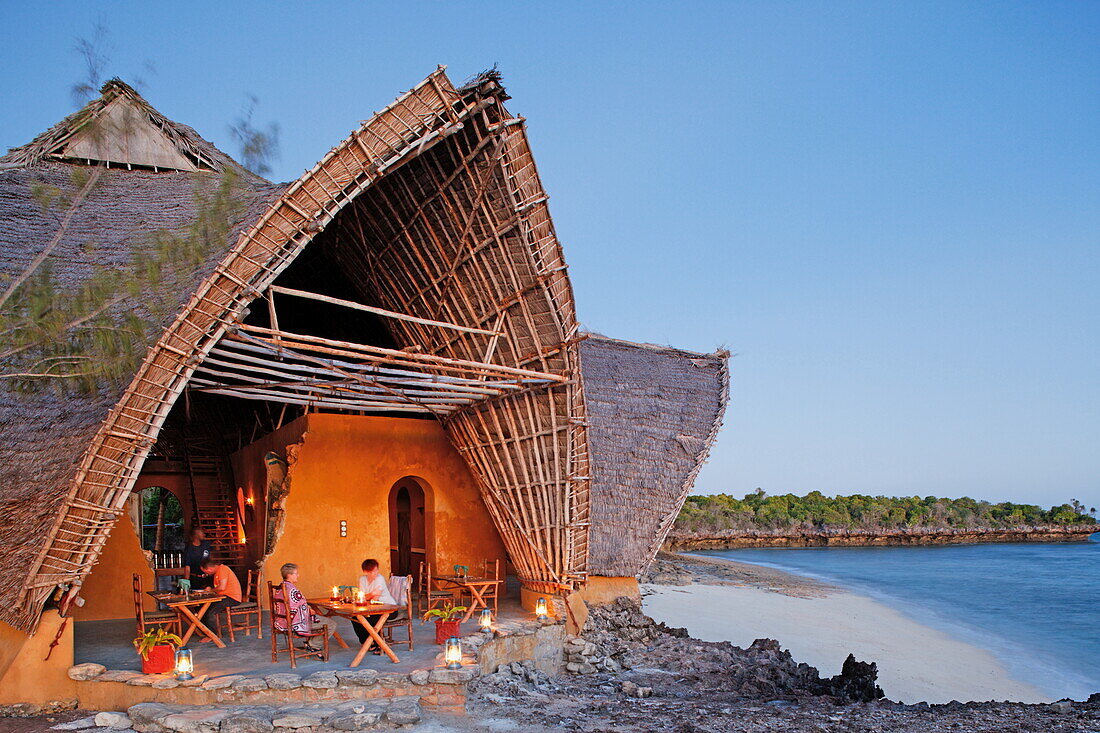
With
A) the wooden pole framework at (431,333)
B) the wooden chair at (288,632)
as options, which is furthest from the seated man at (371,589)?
the wooden pole framework at (431,333)

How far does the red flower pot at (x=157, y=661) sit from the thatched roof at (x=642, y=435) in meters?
5.38

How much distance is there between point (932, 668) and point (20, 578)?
12580 millimetres

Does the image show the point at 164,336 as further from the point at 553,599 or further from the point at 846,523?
the point at 846,523

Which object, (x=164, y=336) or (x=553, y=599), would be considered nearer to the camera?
(x=164, y=336)

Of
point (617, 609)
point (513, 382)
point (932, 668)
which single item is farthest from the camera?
point (932, 668)

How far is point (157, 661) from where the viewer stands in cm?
631

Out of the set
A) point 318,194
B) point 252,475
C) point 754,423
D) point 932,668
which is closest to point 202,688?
point 318,194

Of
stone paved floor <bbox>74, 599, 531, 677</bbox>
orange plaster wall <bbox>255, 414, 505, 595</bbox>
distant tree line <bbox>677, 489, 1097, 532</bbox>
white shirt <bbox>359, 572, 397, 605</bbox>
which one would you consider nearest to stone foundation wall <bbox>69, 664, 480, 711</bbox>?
stone paved floor <bbox>74, 599, 531, 677</bbox>

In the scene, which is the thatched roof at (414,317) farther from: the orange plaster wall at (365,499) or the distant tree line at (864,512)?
the distant tree line at (864,512)

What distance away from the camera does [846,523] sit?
43.2m

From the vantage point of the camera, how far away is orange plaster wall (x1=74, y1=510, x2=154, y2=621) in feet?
31.1

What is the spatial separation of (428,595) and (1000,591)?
23.0m

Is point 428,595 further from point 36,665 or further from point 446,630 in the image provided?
point 36,665

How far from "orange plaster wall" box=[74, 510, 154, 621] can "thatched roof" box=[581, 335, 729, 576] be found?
5656mm
